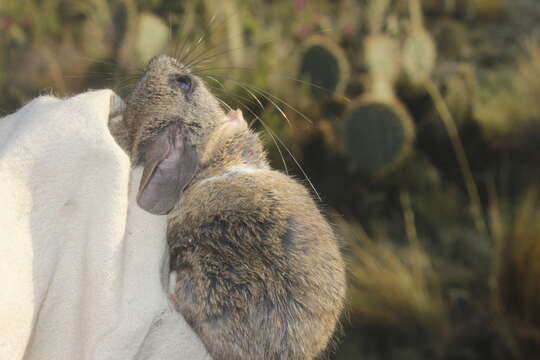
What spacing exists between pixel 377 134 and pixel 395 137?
14 centimetres

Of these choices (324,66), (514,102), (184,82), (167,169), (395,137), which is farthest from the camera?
(514,102)

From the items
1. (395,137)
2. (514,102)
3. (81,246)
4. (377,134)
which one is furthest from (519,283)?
(81,246)

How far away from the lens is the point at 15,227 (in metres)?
1.03

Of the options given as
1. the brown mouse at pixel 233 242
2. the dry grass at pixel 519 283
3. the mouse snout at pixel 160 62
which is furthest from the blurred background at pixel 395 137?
the brown mouse at pixel 233 242

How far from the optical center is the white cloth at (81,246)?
3.45 feet

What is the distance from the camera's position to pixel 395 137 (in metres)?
3.88

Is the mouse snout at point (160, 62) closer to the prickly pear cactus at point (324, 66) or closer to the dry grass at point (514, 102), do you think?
the prickly pear cactus at point (324, 66)

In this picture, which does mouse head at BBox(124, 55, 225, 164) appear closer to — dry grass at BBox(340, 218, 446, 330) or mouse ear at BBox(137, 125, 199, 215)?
mouse ear at BBox(137, 125, 199, 215)

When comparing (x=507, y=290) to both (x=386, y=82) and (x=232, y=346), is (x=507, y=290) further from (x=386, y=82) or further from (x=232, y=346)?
(x=232, y=346)

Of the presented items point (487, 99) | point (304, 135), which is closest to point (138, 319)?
point (304, 135)

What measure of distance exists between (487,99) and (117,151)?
4.86m

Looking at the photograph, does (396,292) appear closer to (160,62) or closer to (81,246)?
(160,62)

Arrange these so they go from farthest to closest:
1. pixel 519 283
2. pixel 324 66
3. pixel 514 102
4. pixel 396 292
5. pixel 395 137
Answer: pixel 514 102, pixel 324 66, pixel 395 137, pixel 396 292, pixel 519 283

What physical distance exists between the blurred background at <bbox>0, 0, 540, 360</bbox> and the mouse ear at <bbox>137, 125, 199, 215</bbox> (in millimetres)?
763
